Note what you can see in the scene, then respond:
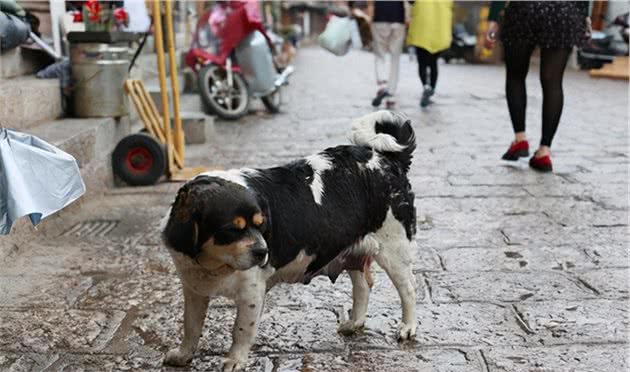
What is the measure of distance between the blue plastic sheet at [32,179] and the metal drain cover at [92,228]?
156 cm

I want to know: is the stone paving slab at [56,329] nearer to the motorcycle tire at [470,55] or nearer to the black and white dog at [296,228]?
the black and white dog at [296,228]

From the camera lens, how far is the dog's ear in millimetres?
2135

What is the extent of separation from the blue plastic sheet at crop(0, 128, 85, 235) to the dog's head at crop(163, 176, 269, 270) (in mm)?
624

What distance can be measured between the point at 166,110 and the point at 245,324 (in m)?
3.36

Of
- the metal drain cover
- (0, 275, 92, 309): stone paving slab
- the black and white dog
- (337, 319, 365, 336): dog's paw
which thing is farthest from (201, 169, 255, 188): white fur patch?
the metal drain cover

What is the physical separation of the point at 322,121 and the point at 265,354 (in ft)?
20.7

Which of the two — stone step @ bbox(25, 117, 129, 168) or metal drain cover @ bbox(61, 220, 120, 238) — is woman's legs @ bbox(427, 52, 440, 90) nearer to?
stone step @ bbox(25, 117, 129, 168)

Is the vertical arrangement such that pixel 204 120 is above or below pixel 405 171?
below

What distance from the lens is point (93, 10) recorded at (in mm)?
5879

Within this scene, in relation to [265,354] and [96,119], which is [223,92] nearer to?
[96,119]

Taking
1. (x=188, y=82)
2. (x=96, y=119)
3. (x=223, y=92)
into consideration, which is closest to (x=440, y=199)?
(x=96, y=119)

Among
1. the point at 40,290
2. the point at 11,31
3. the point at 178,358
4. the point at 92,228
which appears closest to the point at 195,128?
the point at 11,31

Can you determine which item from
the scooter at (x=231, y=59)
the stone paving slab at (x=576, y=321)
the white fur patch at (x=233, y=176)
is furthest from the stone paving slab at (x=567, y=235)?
the scooter at (x=231, y=59)

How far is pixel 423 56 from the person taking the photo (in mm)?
9727
